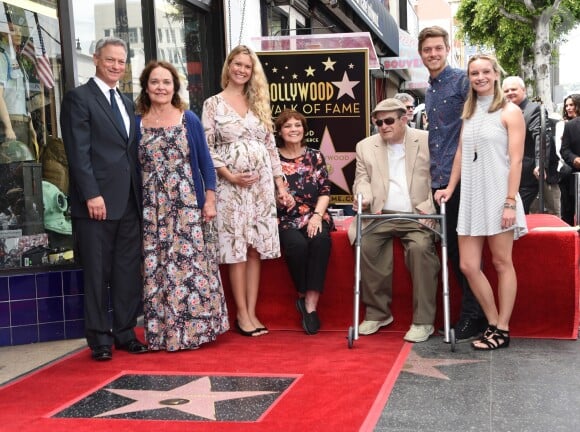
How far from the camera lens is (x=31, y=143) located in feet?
20.5

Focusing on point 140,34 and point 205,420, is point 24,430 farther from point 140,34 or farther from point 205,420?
point 140,34

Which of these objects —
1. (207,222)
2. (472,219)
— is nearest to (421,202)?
(472,219)

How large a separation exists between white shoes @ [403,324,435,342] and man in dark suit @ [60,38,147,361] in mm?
1818

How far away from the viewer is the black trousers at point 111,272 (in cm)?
538

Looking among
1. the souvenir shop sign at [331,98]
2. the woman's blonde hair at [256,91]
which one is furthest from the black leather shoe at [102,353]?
the souvenir shop sign at [331,98]

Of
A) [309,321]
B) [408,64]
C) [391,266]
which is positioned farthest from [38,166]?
[408,64]

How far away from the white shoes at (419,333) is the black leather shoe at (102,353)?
6.52 feet

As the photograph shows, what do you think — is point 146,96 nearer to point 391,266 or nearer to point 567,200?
point 391,266

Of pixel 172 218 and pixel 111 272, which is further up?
pixel 172 218

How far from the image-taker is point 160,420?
4.09 meters

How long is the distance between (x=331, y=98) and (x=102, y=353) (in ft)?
10.1

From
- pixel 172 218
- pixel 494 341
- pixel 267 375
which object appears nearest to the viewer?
pixel 267 375

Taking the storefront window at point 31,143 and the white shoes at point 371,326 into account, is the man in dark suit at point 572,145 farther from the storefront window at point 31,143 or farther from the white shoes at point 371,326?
the storefront window at point 31,143

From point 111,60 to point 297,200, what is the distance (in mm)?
1698
